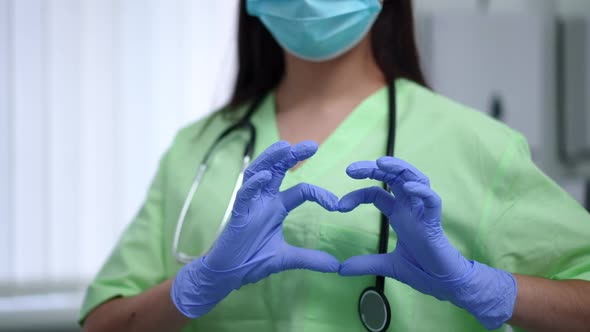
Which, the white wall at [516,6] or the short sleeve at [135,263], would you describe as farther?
the white wall at [516,6]

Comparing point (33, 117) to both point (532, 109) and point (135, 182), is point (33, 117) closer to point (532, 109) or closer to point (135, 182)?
point (135, 182)

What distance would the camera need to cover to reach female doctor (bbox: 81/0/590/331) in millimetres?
758

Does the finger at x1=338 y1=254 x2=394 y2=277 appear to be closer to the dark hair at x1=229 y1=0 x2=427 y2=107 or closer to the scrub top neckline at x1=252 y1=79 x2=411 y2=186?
the scrub top neckline at x1=252 y1=79 x2=411 y2=186

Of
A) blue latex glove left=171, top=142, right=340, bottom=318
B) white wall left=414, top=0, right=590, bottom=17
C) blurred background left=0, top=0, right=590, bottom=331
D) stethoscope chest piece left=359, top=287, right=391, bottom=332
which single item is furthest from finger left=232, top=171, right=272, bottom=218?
white wall left=414, top=0, right=590, bottom=17

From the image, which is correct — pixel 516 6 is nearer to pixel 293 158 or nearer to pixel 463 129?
pixel 463 129

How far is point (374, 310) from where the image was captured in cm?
80

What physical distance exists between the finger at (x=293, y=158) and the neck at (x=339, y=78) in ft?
0.86

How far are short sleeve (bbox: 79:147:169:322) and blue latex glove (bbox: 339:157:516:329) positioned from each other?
396 millimetres

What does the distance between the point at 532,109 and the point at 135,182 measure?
1301mm

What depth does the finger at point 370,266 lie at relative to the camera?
77cm

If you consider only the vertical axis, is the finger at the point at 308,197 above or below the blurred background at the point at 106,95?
above

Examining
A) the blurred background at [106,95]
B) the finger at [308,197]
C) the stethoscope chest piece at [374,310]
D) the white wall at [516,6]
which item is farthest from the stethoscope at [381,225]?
the white wall at [516,6]

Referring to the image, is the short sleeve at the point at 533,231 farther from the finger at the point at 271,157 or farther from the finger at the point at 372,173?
the finger at the point at 271,157

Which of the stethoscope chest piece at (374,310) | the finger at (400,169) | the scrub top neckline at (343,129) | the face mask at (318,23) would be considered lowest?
the stethoscope chest piece at (374,310)
